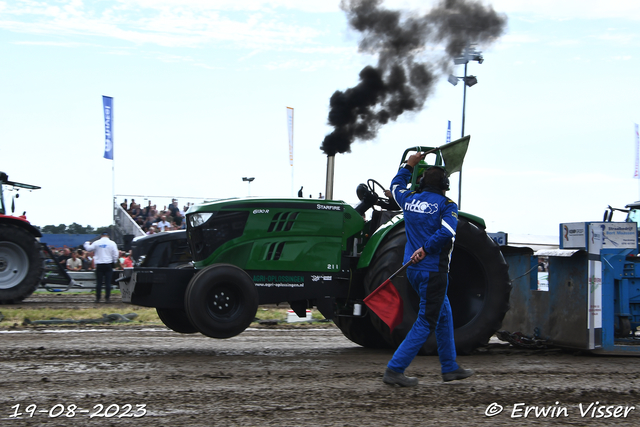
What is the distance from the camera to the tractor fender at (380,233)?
700 centimetres

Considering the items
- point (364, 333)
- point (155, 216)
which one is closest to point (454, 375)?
point (364, 333)

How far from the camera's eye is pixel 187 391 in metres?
5.00

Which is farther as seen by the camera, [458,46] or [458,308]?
[458,46]

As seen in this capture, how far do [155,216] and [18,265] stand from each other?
5233mm

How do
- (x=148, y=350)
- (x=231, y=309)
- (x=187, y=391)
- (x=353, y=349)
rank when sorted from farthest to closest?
(x=353, y=349)
(x=148, y=350)
(x=231, y=309)
(x=187, y=391)

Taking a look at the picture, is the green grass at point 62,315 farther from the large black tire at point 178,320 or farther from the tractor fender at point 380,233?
the tractor fender at point 380,233

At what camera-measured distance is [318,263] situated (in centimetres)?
716

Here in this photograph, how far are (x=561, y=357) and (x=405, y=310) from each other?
1.64m

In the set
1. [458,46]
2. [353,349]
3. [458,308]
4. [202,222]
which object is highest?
[458,46]

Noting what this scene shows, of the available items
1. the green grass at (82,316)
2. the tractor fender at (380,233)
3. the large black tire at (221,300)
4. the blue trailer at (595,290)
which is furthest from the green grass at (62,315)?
the blue trailer at (595,290)

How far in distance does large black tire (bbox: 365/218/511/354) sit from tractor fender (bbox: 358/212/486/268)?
0.18 feet

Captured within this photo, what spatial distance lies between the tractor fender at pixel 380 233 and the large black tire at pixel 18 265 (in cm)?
819

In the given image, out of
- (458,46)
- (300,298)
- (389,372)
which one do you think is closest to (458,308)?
(300,298)

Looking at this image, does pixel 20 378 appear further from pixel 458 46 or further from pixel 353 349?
pixel 458 46
